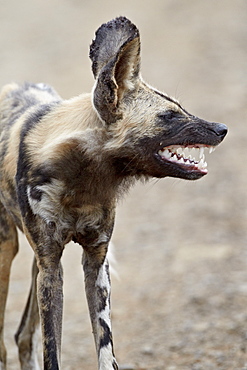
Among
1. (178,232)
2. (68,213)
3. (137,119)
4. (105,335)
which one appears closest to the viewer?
(137,119)

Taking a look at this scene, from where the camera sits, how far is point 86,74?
47.5ft

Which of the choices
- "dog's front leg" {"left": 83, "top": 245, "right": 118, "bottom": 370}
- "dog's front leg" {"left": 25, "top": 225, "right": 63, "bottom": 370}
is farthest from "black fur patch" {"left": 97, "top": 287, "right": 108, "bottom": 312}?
"dog's front leg" {"left": 25, "top": 225, "right": 63, "bottom": 370}

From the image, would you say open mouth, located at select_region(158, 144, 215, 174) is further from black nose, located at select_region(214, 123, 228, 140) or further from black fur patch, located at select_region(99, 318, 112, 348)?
black fur patch, located at select_region(99, 318, 112, 348)

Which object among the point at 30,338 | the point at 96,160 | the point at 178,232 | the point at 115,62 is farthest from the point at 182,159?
the point at 178,232

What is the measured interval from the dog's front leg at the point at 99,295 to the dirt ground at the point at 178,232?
346mm

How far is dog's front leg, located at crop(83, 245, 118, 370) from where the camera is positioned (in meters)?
3.95

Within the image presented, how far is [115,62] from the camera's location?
3.45m

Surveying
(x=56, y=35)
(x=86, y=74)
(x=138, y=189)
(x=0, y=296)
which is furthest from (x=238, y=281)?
(x=56, y=35)

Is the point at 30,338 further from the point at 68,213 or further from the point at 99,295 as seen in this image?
the point at 68,213

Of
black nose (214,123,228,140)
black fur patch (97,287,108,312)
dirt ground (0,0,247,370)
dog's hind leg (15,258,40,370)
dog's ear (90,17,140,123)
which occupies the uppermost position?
dirt ground (0,0,247,370)

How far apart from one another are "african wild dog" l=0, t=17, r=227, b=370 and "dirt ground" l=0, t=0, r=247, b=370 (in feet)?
1.28

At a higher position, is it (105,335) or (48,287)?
(48,287)

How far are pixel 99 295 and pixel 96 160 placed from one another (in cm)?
77

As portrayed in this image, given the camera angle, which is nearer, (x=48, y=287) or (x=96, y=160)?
(x=96, y=160)
